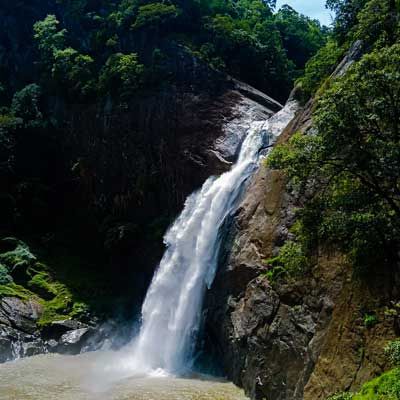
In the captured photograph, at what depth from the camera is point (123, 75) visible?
35688 mm

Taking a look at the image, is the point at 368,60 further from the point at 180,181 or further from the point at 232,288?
the point at 180,181

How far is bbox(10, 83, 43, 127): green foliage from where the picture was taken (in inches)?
1529

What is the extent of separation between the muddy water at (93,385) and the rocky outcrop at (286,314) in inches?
49.5

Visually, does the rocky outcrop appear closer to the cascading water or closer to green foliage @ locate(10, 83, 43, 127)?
the cascading water

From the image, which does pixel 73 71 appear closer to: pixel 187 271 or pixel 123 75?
pixel 123 75

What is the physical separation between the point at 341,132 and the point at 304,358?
6349 millimetres

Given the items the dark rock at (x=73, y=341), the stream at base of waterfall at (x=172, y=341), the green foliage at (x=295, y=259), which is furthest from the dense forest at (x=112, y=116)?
the stream at base of waterfall at (x=172, y=341)

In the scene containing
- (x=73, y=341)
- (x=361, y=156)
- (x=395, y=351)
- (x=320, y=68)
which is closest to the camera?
(x=395, y=351)

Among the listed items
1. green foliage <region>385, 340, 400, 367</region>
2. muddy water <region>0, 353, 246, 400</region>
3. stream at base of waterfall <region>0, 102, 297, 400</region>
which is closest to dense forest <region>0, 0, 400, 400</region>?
stream at base of waterfall <region>0, 102, 297, 400</region>

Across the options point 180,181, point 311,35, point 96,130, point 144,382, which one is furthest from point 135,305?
point 311,35

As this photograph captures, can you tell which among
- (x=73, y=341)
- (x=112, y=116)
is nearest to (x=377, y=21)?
(x=73, y=341)

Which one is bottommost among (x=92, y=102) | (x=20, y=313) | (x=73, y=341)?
(x=73, y=341)

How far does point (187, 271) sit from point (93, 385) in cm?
687

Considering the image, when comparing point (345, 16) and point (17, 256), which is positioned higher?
point (345, 16)
